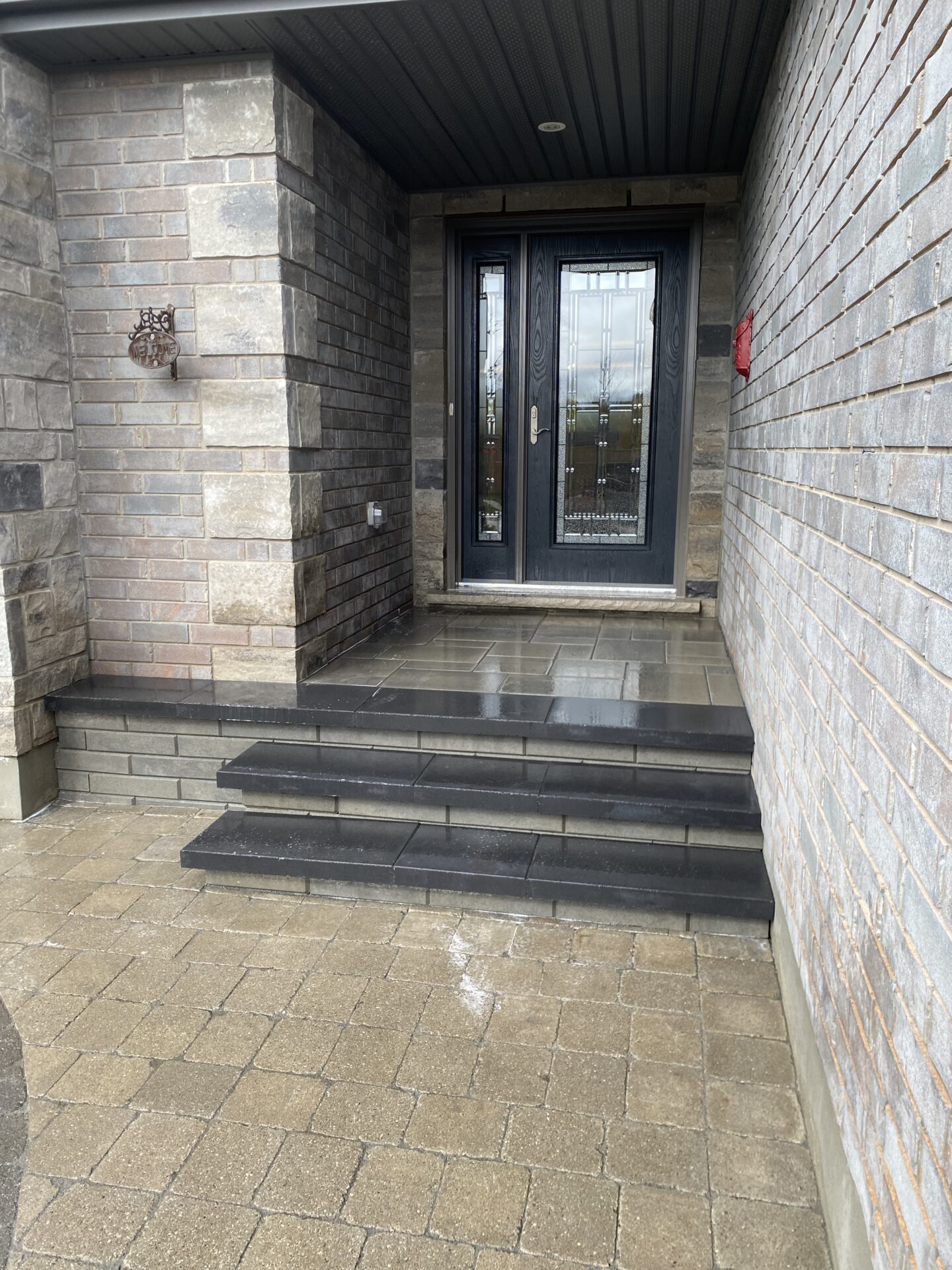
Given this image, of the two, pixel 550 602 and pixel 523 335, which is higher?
pixel 523 335

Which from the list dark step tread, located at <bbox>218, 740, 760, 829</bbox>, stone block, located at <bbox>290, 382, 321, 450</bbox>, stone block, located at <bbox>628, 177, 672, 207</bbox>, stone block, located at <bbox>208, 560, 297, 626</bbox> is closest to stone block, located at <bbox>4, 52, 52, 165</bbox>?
stone block, located at <bbox>290, 382, 321, 450</bbox>

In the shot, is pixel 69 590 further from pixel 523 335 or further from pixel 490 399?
pixel 523 335

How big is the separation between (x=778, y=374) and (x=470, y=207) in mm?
3018

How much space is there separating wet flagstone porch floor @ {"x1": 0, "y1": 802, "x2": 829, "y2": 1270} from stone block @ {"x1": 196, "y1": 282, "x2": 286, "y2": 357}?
2.10 meters

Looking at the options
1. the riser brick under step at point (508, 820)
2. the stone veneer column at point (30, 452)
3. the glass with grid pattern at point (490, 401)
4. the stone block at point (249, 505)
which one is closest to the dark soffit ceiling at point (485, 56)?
the stone veneer column at point (30, 452)

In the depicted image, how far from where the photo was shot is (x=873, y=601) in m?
1.55

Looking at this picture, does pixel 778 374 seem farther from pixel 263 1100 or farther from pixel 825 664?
pixel 263 1100

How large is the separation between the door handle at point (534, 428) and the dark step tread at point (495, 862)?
3.06m

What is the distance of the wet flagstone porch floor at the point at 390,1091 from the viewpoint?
174cm

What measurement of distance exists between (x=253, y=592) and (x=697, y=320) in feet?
9.95

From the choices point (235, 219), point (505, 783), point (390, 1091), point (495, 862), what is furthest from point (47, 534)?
point (390, 1091)

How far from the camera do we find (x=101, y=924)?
9.39 feet

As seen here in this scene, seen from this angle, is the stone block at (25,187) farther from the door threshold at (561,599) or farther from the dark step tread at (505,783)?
the door threshold at (561,599)

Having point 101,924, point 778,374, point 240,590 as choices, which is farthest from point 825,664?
point 240,590
